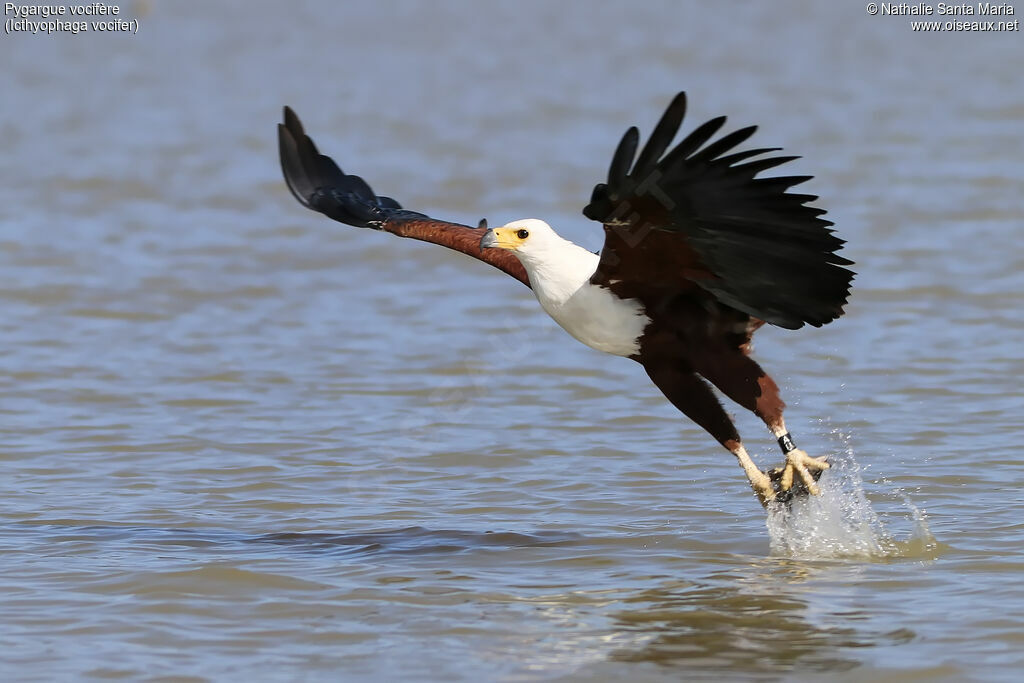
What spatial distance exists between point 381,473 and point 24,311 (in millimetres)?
4506

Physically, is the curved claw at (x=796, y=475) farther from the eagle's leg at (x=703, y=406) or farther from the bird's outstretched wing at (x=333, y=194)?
the bird's outstretched wing at (x=333, y=194)

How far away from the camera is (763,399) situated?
643 centimetres

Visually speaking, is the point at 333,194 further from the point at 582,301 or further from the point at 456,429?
the point at 582,301

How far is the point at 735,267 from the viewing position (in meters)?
6.02

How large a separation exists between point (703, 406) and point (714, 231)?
925 mm

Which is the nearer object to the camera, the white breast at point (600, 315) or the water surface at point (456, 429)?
the water surface at point (456, 429)

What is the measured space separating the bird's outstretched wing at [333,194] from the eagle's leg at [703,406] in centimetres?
131

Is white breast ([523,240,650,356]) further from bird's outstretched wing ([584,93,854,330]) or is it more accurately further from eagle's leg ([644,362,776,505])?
eagle's leg ([644,362,776,505])

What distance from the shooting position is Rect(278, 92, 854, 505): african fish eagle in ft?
18.6

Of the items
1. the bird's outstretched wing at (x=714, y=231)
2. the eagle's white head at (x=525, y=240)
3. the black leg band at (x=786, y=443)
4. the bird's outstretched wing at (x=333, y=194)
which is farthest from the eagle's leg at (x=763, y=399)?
the bird's outstretched wing at (x=333, y=194)

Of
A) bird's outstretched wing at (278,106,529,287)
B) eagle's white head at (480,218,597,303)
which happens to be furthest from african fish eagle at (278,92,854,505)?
bird's outstretched wing at (278,106,529,287)

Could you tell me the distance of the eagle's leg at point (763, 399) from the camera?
637 centimetres

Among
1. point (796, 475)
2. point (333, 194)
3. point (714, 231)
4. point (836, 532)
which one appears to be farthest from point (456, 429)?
point (714, 231)

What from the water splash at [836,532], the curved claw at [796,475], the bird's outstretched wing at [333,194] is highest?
the bird's outstretched wing at [333,194]
